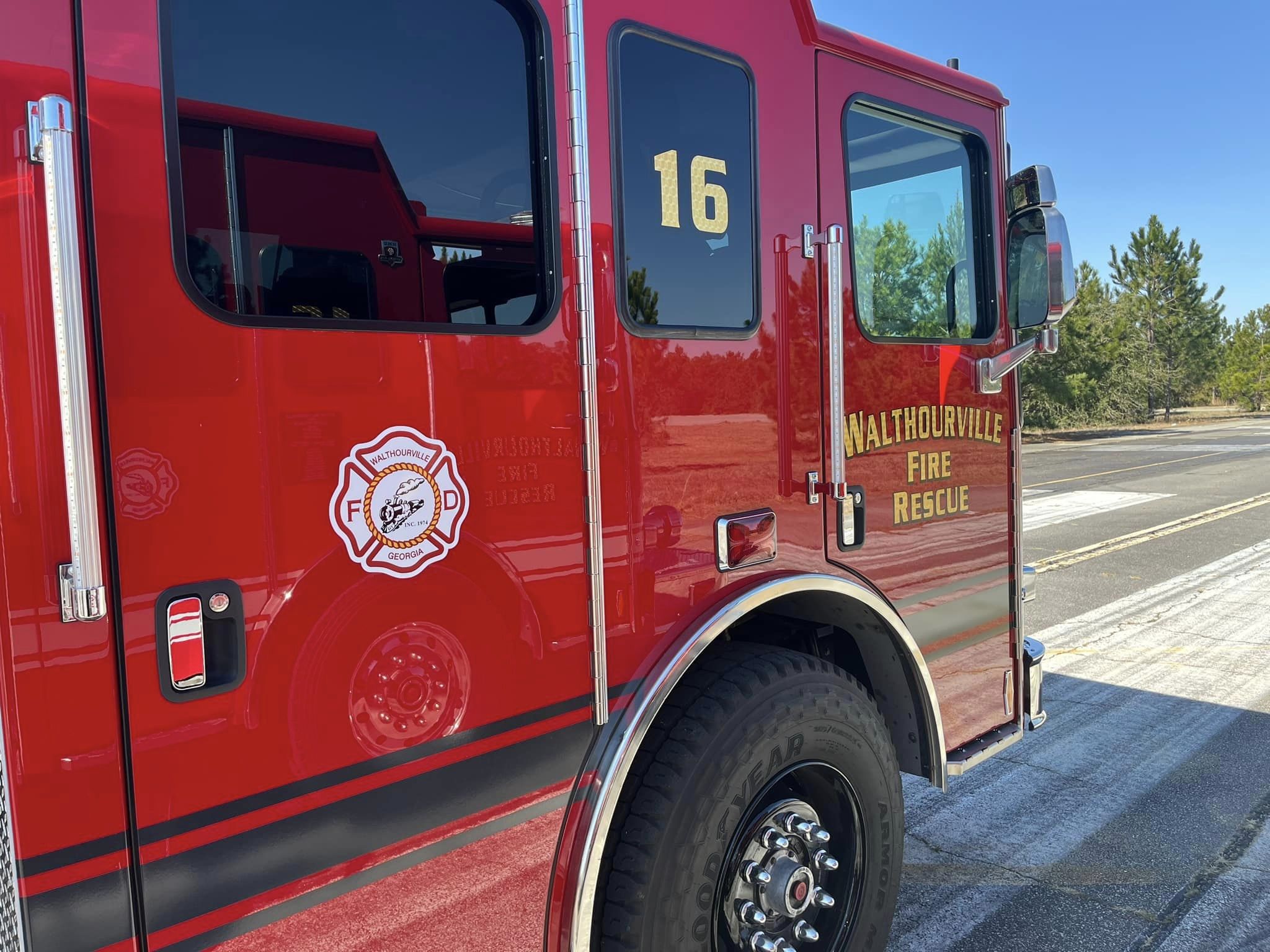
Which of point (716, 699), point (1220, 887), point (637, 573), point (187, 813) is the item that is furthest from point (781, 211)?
point (1220, 887)

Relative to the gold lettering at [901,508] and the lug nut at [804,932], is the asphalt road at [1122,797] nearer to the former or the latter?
the lug nut at [804,932]

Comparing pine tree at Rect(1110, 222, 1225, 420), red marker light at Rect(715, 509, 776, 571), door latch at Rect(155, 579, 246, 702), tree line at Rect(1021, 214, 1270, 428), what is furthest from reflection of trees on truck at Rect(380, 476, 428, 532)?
pine tree at Rect(1110, 222, 1225, 420)

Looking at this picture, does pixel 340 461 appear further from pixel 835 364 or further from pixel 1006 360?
pixel 1006 360

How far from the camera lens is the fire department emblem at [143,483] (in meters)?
1.32

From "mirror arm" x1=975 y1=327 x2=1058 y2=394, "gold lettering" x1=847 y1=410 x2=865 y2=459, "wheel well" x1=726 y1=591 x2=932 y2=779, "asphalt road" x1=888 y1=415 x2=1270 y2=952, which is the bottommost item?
"asphalt road" x1=888 y1=415 x2=1270 y2=952

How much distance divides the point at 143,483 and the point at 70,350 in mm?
212

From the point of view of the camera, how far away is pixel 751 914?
7.58ft

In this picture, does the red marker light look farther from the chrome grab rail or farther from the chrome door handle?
the chrome grab rail

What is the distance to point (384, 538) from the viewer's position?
5.22 ft

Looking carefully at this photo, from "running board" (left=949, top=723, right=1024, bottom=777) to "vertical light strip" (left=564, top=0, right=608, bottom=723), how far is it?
1.66m

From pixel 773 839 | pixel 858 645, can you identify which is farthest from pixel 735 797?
pixel 858 645

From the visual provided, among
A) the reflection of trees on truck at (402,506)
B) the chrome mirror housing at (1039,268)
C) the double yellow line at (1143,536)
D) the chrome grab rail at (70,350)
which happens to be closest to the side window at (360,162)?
the chrome grab rail at (70,350)

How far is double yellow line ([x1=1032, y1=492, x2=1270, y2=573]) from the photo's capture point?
9195 millimetres

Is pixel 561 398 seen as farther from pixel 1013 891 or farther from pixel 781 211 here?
pixel 1013 891
